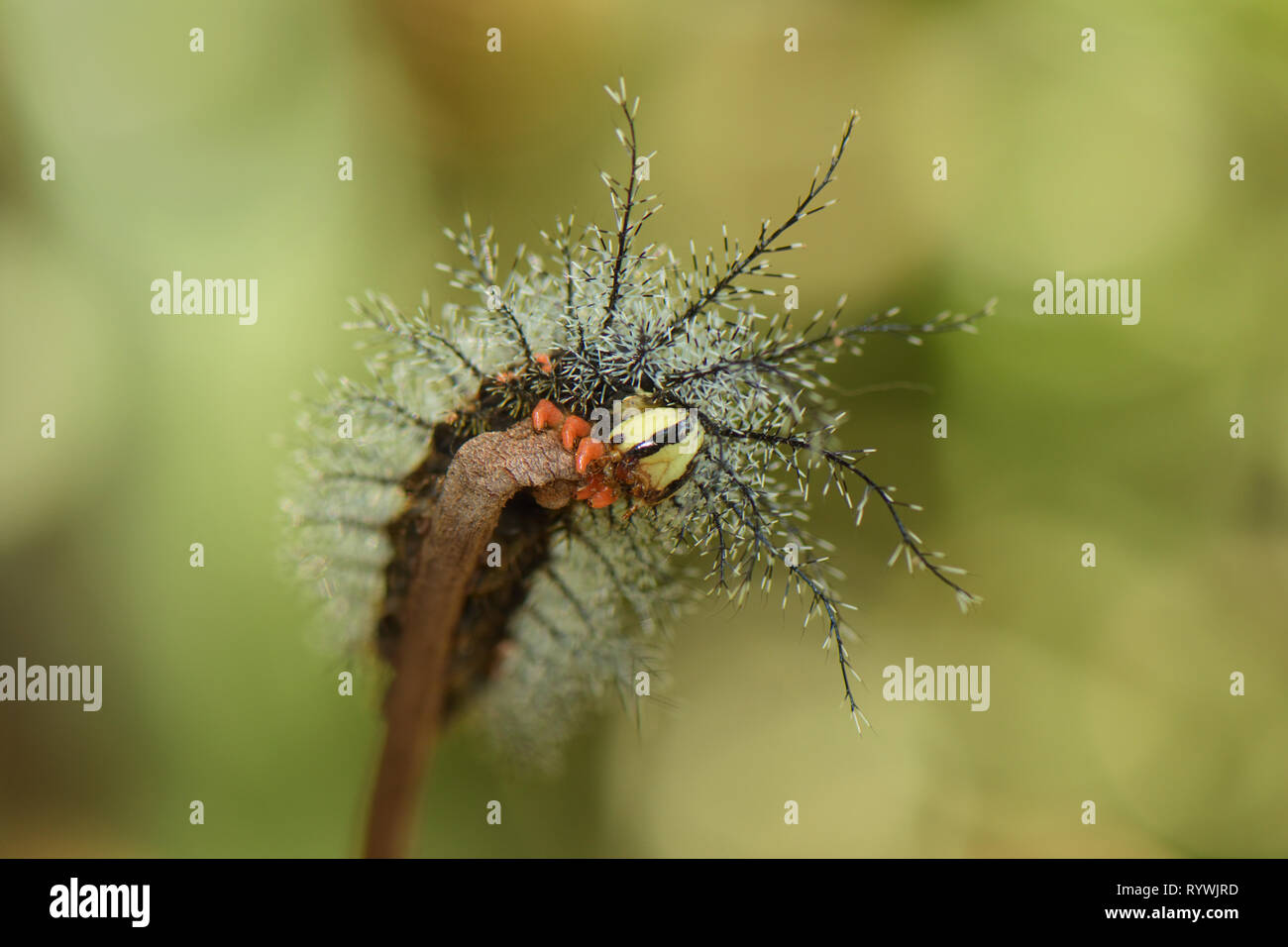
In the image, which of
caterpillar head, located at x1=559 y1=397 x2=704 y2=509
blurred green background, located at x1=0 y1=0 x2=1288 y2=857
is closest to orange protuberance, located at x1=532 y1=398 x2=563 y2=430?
caterpillar head, located at x1=559 y1=397 x2=704 y2=509

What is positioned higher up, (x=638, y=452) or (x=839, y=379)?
(x=839, y=379)

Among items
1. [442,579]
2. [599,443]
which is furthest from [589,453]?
[442,579]

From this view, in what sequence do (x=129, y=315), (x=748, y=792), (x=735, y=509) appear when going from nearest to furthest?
(x=735, y=509) < (x=129, y=315) < (x=748, y=792)

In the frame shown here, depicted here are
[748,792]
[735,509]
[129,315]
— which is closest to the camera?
[735,509]

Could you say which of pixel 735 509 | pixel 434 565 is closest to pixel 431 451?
pixel 434 565

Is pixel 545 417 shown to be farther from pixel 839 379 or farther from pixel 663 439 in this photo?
pixel 839 379

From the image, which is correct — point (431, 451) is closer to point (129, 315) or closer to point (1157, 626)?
point (129, 315)

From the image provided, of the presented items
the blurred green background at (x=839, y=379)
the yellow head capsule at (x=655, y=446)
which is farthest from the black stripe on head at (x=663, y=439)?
the blurred green background at (x=839, y=379)
